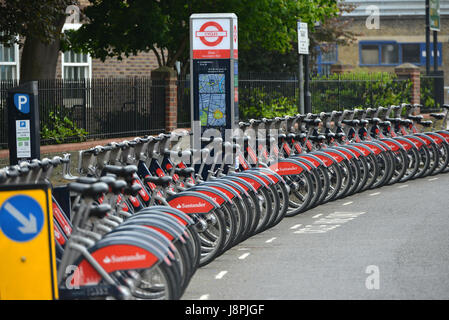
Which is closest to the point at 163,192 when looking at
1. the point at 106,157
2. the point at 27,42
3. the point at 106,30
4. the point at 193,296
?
the point at 106,157

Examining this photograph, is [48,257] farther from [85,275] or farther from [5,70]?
[5,70]

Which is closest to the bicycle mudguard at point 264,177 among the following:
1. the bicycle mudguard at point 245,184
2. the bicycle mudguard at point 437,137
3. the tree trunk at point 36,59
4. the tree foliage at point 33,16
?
the bicycle mudguard at point 245,184

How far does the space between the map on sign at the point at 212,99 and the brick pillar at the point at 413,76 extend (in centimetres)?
1741

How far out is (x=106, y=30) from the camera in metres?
23.2

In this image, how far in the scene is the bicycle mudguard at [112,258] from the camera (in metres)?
6.55

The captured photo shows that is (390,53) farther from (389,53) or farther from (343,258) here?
(343,258)

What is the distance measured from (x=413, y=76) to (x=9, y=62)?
487 inches

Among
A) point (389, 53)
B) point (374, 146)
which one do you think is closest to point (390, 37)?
point (389, 53)

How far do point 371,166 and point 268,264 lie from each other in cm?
601

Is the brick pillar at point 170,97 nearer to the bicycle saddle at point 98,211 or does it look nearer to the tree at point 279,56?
the tree at point 279,56

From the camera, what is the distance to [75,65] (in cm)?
2764

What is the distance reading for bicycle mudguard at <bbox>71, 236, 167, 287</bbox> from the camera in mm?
6551

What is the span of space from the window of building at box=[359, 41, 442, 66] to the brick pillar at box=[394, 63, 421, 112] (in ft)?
78.5

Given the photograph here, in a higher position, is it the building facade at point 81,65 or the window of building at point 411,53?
the window of building at point 411,53
